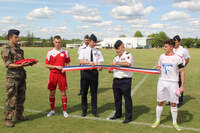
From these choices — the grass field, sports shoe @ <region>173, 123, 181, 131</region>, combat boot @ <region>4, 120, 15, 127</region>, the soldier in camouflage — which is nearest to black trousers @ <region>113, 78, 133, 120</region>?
the grass field

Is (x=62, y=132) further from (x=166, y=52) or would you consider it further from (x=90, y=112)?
(x=166, y=52)

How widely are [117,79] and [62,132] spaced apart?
1869 mm

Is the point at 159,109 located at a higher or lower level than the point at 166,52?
lower

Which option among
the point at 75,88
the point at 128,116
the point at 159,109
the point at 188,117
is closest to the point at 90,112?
the point at 128,116

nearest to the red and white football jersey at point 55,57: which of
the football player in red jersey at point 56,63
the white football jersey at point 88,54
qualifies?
the football player in red jersey at point 56,63

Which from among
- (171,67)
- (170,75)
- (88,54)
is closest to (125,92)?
(170,75)

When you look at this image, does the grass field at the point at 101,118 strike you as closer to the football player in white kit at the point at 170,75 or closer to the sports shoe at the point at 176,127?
the sports shoe at the point at 176,127

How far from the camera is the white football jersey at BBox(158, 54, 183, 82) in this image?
15.2ft

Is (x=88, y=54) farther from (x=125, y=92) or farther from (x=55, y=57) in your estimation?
(x=125, y=92)

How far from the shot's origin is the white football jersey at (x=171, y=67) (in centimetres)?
463

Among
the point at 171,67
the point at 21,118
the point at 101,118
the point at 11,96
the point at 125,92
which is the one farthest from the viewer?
the point at 101,118

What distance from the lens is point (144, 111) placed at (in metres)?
6.28

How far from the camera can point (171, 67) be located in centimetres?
466

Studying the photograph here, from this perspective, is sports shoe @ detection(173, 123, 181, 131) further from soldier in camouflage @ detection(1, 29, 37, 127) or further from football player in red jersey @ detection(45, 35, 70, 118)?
soldier in camouflage @ detection(1, 29, 37, 127)
